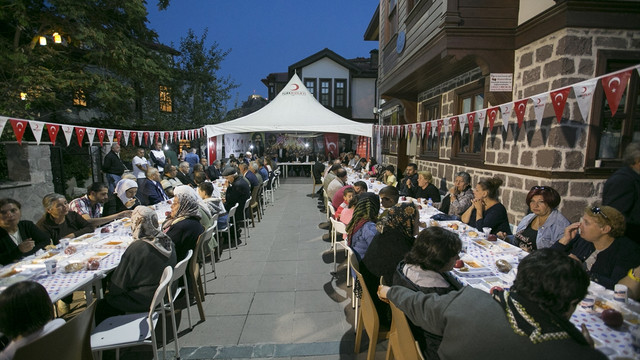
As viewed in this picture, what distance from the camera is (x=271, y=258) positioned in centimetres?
538

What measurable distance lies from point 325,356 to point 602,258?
2.52m

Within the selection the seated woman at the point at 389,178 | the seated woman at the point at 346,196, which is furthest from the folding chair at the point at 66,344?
the seated woman at the point at 389,178

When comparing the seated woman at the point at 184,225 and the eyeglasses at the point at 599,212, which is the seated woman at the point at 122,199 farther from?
the eyeglasses at the point at 599,212

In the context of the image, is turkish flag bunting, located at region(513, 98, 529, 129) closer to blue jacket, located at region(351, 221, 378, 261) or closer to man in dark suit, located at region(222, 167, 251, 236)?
blue jacket, located at region(351, 221, 378, 261)

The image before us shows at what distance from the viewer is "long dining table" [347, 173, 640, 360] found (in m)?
1.68

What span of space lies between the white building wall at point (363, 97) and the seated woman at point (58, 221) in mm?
20676

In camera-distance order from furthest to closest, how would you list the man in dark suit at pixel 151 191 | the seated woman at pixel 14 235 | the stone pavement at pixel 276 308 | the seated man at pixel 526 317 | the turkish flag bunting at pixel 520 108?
the man in dark suit at pixel 151 191 < the turkish flag bunting at pixel 520 108 < the seated woman at pixel 14 235 < the stone pavement at pixel 276 308 < the seated man at pixel 526 317

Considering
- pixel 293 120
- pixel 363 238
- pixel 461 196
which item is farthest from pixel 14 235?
pixel 293 120

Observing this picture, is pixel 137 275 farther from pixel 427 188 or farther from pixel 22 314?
pixel 427 188

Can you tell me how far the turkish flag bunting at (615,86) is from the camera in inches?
113

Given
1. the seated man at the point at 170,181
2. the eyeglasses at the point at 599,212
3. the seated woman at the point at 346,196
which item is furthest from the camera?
the seated man at the point at 170,181

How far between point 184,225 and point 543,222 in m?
4.01

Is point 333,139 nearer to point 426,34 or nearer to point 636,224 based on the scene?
point 426,34

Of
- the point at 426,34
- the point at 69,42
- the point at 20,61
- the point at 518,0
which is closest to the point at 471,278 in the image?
the point at 518,0
